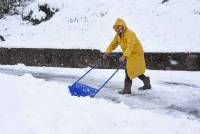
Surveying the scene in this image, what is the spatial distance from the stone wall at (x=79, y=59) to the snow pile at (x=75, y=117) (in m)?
3.96

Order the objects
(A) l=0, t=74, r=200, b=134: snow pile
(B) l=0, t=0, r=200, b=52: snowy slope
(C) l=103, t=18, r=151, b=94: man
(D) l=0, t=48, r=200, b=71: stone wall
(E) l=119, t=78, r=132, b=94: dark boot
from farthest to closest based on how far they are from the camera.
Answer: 1. (B) l=0, t=0, r=200, b=52: snowy slope
2. (D) l=0, t=48, r=200, b=71: stone wall
3. (E) l=119, t=78, r=132, b=94: dark boot
4. (C) l=103, t=18, r=151, b=94: man
5. (A) l=0, t=74, r=200, b=134: snow pile

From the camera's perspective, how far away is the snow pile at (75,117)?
6621mm

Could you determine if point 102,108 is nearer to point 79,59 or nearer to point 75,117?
point 75,117

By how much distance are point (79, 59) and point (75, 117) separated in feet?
20.8

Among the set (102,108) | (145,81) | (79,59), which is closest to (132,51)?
(145,81)

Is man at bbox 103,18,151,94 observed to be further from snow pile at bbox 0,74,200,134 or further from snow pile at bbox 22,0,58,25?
snow pile at bbox 22,0,58,25

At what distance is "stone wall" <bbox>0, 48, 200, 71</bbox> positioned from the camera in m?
11.9

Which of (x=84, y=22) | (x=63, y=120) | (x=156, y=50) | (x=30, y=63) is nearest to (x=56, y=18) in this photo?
(x=84, y=22)

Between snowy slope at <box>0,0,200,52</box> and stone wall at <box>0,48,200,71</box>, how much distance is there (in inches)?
10.8

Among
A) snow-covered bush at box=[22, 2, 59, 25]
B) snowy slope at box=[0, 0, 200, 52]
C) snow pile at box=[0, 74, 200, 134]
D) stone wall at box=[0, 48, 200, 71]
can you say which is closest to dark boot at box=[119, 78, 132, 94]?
snow pile at box=[0, 74, 200, 134]

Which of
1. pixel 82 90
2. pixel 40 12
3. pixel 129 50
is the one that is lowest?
pixel 82 90

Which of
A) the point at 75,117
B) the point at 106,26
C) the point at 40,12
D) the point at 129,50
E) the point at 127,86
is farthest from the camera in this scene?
the point at 40,12

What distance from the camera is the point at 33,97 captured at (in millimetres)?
8641

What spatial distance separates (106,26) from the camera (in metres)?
16.2
